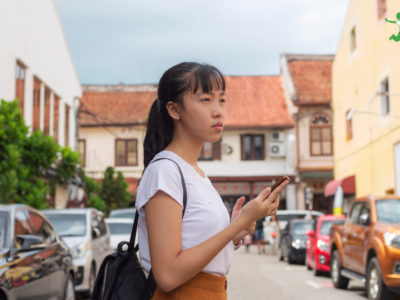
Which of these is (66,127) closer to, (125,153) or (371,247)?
(125,153)

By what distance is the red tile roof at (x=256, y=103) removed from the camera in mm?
46844

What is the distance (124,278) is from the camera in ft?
9.16

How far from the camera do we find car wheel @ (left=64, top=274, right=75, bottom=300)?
10.1 meters

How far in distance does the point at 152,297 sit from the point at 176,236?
283 mm

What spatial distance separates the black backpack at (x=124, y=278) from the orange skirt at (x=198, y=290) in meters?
0.06

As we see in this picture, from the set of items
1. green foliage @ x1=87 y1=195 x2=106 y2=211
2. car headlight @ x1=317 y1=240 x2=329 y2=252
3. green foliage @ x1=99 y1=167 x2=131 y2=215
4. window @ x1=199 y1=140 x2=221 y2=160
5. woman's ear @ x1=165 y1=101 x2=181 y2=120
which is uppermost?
window @ x1=199 y1=140 x2=221 y2=160

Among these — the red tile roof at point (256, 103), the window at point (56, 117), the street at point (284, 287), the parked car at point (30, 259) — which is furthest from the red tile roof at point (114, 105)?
the parked car at point (30, 259)

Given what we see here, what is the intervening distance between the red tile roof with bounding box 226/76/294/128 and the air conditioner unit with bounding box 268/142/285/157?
1151 mm

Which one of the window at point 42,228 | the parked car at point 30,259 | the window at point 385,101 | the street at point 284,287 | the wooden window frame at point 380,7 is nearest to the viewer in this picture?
the parked car at point 30,259

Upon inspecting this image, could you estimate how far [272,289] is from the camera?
15000 mm

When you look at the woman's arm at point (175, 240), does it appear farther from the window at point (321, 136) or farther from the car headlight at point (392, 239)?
the window at point (321, 136)

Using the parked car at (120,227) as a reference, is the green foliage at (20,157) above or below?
above

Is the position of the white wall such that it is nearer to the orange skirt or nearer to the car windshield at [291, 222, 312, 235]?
the car windshield at [291, 222, 312, 235]

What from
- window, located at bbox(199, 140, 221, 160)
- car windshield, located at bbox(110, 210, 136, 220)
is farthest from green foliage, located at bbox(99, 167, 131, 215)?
window, located at bbox(199, 140, 221, 160)
